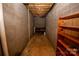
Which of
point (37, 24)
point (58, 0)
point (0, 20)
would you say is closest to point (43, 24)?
point (37, 24)

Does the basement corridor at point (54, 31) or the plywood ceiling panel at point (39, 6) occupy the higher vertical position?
the plywood ceiling panel at point (39, 6)

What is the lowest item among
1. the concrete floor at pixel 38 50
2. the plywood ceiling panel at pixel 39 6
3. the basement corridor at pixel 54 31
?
the concrete floor at pixel 38 50

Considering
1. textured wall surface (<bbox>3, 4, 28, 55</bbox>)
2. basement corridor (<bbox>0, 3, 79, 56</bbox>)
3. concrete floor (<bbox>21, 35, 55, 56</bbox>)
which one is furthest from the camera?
concrete floor (<bbox>21, 35, 55, 56</bbox>)

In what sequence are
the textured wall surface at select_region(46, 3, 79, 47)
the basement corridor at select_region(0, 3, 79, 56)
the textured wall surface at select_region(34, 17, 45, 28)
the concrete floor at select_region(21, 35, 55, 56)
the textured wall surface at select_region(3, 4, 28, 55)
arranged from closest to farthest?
1. the basement corridor at select_region(0, 3, 79, 56)
2. the textured wall surface at select_region(46, 3, 79, 47)
3. the textured wall surface at select_region(3, 4, 28, 55)
4. the concrete floor at select_region(21, 35, 55, 56)
5. the textured wall surface at select_region(34, 17, 45, 28)

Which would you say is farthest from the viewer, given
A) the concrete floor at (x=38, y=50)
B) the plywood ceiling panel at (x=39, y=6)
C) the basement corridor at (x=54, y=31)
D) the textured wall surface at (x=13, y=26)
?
the plywood ceiling panel at (x=39, y=6)

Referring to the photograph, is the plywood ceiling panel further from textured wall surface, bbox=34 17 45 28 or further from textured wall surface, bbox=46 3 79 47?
textured wall surface, bbox=34 17 45 28

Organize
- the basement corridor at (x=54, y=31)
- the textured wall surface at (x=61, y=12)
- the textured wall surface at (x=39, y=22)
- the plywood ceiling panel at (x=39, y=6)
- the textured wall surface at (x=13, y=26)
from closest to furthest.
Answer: the basement corridor at (x=54, y=31) → the textured wall surface at (x=61, y=12) → the textured wall surface at (x=13, y=26) → the plywood ceiling panel at (x=39, y=6) → the textured wall surface at (x=39, y=22)

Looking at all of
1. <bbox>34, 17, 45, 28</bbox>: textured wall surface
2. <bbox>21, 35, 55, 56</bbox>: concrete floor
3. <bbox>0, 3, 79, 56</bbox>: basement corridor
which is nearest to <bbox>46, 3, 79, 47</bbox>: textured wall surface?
<bbox>0, 3, 79, 56</bbox>: basement corridor

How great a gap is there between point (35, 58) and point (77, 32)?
1.43 metres

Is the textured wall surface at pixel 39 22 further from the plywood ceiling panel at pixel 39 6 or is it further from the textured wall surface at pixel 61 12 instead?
the textured wall surface at pixel 61 12

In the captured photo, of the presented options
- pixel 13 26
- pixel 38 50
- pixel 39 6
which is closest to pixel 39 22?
pixel 39 6

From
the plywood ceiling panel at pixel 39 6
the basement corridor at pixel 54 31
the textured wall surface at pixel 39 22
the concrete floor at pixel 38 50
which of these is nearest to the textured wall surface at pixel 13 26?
the basement corridor at pixel 54 31

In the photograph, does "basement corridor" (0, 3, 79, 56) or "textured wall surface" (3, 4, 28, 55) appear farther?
"textured wall surface" (3, 4, 28, 55)

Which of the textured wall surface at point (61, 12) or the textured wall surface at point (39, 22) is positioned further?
the textured wall surface at point (39, 22)
